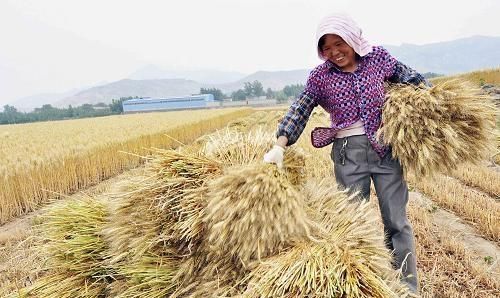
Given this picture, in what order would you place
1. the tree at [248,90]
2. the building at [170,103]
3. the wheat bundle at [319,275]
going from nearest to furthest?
the wheat bundle at [319,275] → the building at [170,103] → the tree at [248,90]

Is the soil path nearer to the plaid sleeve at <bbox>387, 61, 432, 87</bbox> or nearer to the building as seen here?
the plaid sleeve at <bbox>387, 61, 432, 87</bbox>

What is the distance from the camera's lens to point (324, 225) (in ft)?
5.56

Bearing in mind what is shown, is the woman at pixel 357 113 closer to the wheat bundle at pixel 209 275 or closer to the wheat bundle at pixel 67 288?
the wheat bundle at pixel 209 275

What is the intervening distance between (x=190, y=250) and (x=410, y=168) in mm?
1355

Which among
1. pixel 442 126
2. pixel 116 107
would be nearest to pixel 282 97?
pixel 116 107

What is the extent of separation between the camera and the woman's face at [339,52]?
6.88 feet

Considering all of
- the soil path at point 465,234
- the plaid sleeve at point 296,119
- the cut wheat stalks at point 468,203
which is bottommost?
the soil path at point 465,234

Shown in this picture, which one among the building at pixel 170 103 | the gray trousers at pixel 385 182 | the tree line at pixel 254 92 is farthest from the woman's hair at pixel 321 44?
the tree line at pixel 254 92

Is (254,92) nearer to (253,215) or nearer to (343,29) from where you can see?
(343,29)

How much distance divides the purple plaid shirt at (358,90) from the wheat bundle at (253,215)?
70cm

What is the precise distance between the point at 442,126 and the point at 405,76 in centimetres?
41

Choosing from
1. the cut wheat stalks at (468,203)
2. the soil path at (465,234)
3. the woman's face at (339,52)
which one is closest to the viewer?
the woman's face at (339,52)

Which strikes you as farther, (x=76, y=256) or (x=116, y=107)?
(x=116, y=107)

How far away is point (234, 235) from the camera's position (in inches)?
58.8
